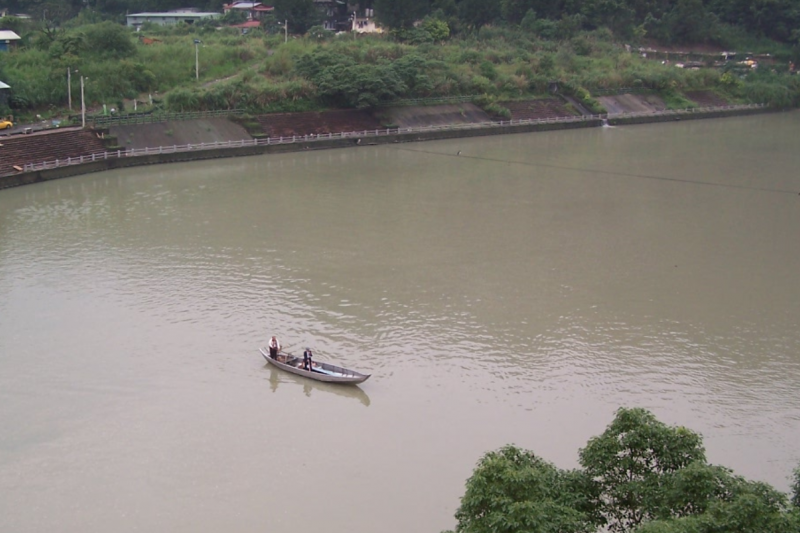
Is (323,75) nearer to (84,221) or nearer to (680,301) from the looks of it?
(84,221)

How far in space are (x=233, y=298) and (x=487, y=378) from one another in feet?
17.3

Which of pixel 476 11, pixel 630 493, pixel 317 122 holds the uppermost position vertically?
pixel 476 11

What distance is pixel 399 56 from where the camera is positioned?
42.2 meters

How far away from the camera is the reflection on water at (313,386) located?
1255 cm

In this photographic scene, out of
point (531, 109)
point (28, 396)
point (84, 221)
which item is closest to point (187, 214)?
point (84, 221)

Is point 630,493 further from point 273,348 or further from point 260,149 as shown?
point 260,149

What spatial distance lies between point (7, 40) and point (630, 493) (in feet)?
117

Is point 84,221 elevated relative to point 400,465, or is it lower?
elevated

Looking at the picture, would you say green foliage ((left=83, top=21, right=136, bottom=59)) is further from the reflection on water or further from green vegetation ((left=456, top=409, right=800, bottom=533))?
green vegetation ((left=456, top=409, right=800, bottom=533))

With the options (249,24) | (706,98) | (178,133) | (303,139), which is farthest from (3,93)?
(706,98)

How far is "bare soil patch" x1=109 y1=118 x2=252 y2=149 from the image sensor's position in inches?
1155

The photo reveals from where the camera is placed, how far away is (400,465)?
1073cm

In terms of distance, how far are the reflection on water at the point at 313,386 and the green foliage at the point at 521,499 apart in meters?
5.06

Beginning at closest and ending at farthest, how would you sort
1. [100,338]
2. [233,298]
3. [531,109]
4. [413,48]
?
[100,338]
[233,298]
[531,109]
[413,48]
